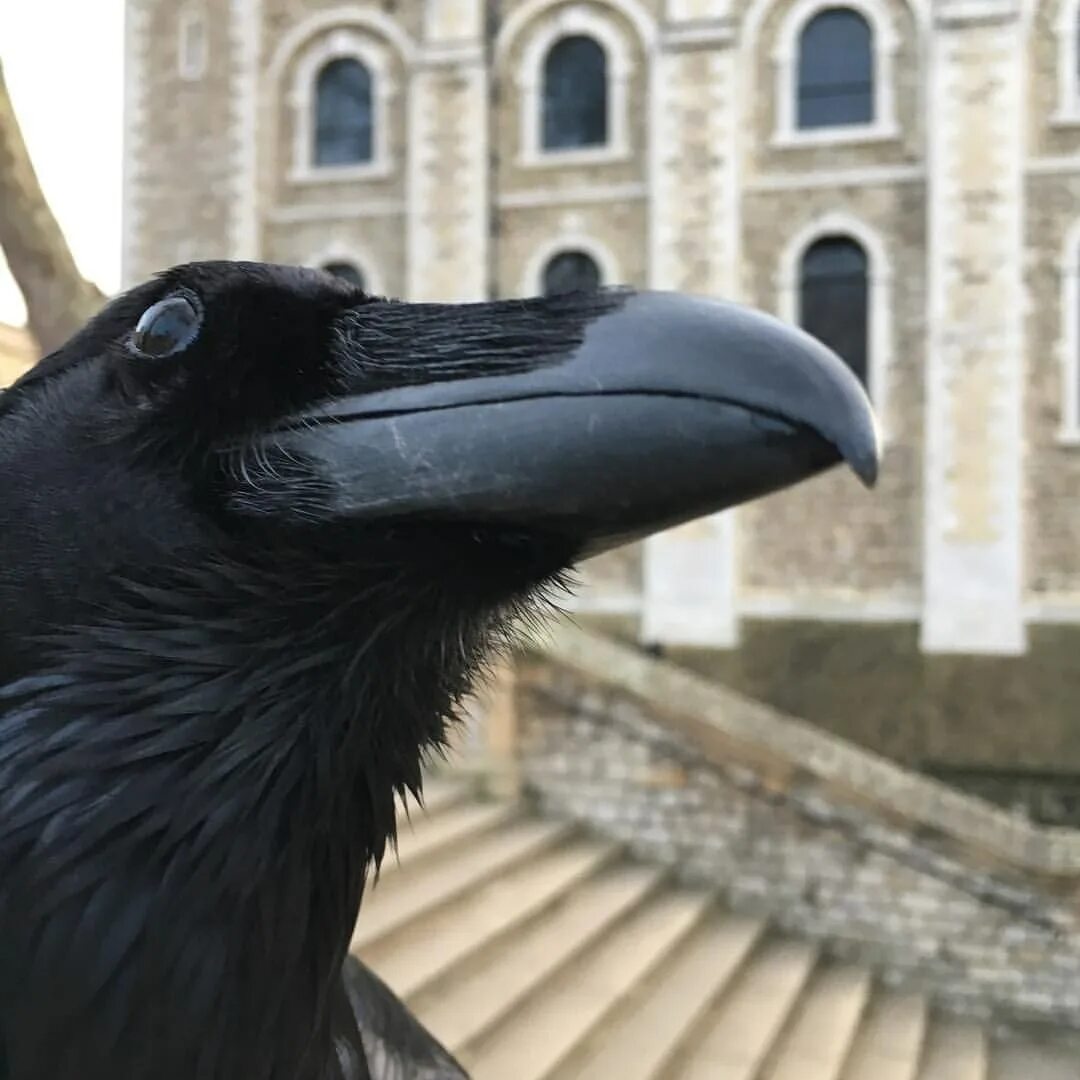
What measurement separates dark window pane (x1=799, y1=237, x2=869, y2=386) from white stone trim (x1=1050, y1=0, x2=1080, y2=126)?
1.97 metres

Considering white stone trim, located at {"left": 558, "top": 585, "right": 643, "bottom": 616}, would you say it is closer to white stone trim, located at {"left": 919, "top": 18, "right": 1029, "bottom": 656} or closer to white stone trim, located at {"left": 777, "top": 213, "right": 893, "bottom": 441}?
white stone trim, located at {"left": 919, "top": 18, "right": 1029, "bottom": 656}

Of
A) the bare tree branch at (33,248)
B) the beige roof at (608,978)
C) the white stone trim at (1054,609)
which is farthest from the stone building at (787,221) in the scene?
the bare tree branch at (33,248)

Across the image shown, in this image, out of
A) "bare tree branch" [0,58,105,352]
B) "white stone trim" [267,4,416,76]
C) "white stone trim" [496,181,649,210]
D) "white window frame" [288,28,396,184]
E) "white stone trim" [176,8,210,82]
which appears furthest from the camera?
"white stone trim" [176,8,210,82]

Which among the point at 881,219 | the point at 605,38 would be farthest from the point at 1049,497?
the point at 605,38

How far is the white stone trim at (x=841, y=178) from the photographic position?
8641mm

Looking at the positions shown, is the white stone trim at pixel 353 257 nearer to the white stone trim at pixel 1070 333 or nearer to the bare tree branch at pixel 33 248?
the white stone trim at pixel 1070 333

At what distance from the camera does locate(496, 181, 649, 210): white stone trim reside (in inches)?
363

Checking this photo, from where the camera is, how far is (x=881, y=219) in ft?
28.6

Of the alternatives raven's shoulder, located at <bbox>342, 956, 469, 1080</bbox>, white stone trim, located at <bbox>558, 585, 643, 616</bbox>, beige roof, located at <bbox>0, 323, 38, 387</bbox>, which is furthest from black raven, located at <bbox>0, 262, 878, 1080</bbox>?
white stone trim, located at <bbox>558, 585, 643, 616</bbox>

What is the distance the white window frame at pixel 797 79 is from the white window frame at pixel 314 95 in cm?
374

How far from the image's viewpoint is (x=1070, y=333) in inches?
329

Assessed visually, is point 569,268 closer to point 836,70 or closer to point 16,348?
point 836,70

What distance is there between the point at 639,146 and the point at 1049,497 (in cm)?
481

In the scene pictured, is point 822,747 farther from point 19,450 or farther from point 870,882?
point 19,450
